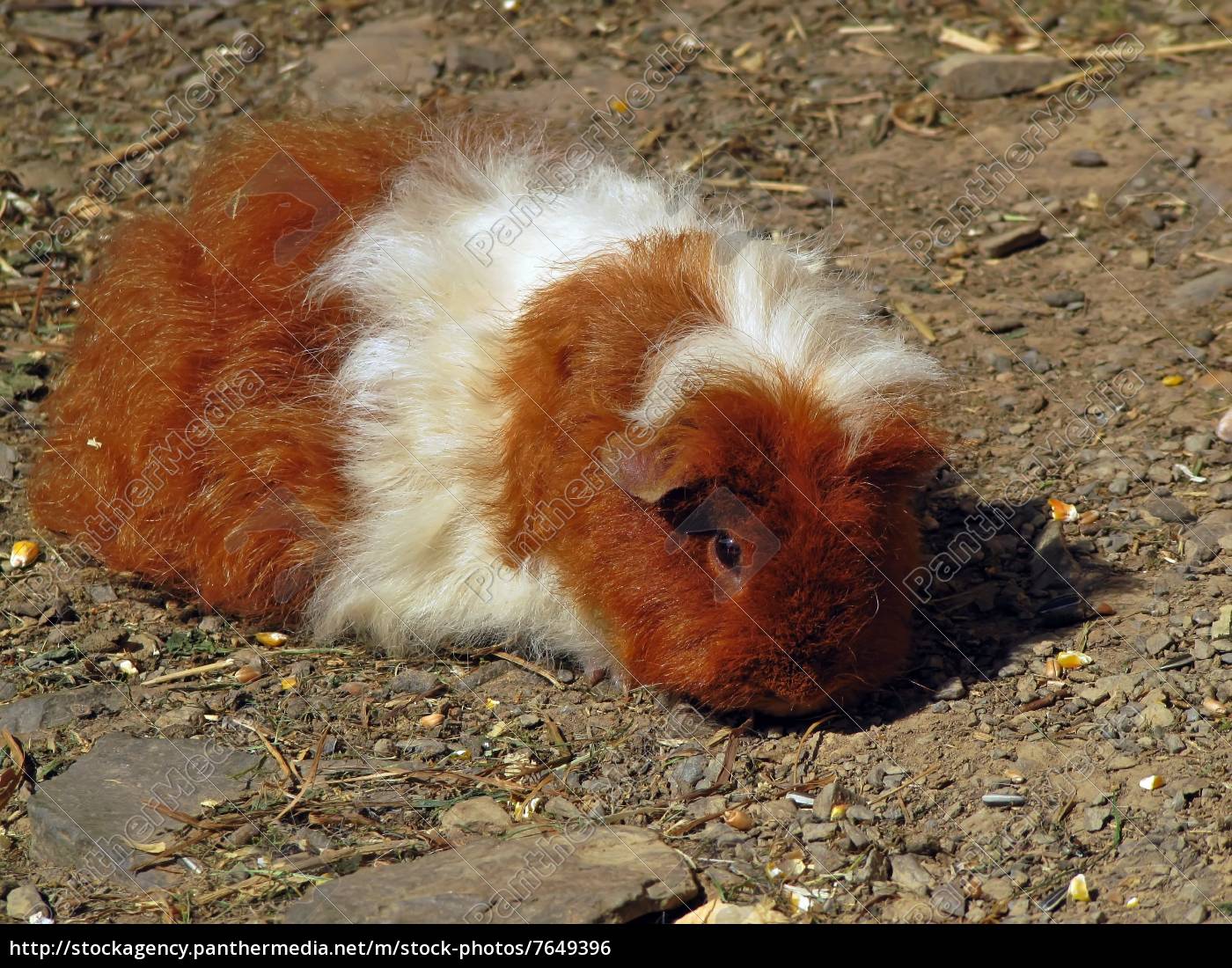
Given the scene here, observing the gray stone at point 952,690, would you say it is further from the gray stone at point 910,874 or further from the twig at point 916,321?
the twig at point 916,321

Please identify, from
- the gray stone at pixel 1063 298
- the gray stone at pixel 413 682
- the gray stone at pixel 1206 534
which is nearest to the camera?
the gray stone at pixel 413 682

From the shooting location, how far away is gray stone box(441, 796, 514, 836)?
3.54 metres

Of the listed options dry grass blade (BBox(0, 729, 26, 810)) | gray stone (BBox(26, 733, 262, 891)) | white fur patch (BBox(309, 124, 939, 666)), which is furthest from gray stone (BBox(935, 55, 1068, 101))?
dry grass blade (BBox(0, 729, 26, 810))

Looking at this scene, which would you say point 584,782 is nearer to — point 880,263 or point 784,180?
point 880,263

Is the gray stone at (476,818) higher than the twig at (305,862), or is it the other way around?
the twig at (305,862)

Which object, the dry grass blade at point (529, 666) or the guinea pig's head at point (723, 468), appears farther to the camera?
the dry grass blade at point (529, 666)

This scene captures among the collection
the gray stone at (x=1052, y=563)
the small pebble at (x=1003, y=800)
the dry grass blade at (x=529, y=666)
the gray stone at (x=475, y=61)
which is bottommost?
the gray stone at (x=1052, y=563)

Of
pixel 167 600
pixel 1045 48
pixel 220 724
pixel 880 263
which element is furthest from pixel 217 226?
pixel 1045 48

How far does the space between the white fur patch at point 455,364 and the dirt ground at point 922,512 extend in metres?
0.26

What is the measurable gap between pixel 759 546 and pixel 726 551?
0.39ft

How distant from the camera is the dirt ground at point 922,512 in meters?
3.44

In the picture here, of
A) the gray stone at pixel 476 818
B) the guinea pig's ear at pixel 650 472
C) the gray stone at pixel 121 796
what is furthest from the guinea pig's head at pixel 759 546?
the gray stone at pixel 121 796

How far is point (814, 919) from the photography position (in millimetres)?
3201

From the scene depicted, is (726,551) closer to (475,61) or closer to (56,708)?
(56,708)
